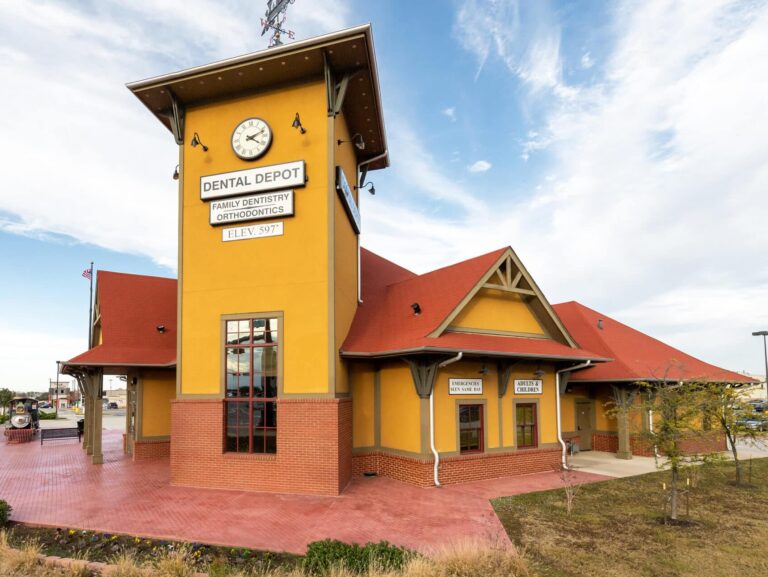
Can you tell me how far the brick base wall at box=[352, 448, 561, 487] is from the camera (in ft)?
44.0

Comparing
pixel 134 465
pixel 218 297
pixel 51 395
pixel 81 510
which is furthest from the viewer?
pixel 51 395

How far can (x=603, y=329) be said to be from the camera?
2139 cm

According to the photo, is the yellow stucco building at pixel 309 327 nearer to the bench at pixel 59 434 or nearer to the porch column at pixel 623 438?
the porch column at pixel 623 438

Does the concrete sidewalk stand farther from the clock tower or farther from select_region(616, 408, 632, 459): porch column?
the clock tower

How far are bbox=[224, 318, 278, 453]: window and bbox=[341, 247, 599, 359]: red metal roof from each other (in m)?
2.28

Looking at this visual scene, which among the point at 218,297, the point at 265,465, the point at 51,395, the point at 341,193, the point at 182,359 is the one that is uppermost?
the point at 341,193

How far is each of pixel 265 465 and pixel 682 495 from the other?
1113cm

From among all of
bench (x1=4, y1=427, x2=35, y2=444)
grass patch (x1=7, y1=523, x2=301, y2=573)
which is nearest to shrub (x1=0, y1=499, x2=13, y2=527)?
grass patch (x1=7, y1=523, x2=301, y2=573)

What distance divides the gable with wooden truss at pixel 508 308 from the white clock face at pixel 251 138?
7583mm

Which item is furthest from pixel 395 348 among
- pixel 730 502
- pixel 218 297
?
pixel 730 502

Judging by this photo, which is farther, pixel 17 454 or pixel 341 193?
pixel 17 454

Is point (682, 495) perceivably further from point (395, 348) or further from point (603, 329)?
point (603, 329)

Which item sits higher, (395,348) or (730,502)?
(395,348)

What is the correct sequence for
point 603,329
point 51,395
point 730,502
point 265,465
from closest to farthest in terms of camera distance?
1. point 730,502
2. point 265,465
3. point 603,329
4. point 51,395
